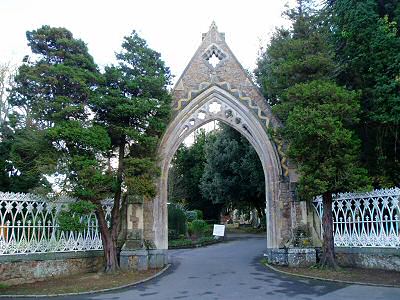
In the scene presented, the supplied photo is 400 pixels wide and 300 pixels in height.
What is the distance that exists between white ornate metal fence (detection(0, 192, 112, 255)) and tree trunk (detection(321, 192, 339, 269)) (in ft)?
23.1

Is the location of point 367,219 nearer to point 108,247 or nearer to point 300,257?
point 300,257

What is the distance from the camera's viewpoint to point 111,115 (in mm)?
12336

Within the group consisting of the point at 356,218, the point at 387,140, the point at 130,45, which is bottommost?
the point at 356,218

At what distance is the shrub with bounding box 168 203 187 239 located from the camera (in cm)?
2439

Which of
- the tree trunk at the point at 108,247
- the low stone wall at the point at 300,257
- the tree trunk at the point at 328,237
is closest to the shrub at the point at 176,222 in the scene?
the tree trunk at the point at 108,247

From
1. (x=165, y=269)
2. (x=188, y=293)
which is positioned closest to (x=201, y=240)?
(x=165, y=269)

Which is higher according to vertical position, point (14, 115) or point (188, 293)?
point (14, 115)

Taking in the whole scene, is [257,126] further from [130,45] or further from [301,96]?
[130,45]

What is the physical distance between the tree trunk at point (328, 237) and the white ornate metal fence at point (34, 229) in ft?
23.1

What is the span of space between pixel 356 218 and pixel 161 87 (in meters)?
7.28

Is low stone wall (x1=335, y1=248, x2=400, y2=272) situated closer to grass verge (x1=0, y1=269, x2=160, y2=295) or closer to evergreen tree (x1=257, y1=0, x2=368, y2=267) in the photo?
evergreen tree (x1=257, y1=0, x2=368, y2=267)

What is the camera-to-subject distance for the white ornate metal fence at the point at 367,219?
36.7ft

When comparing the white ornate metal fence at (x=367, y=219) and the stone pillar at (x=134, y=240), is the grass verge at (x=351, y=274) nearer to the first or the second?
the white ornate metal fence at (x=367, y=219)

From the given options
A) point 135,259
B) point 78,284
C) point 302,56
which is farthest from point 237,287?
point 302,56
